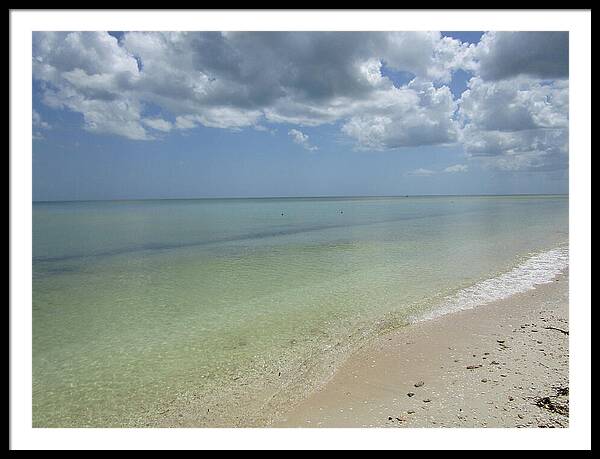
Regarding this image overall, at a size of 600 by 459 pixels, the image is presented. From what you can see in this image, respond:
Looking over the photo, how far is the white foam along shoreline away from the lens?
7.95 metres

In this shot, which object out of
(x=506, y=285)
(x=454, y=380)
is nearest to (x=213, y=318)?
(x=454, y=380)

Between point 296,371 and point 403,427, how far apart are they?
70.5 inches

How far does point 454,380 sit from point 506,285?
18.8 ft

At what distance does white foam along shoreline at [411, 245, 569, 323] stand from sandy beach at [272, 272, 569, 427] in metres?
0.93

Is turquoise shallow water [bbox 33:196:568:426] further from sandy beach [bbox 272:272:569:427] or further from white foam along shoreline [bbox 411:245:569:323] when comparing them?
sandy beach [bbox 272:272:569:427]

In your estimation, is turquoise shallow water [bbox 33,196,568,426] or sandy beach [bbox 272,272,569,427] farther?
turquoise shallow water [bbox 33,196,568,426]

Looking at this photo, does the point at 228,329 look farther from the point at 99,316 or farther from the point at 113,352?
the point at 99,316

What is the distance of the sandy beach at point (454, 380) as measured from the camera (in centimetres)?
416

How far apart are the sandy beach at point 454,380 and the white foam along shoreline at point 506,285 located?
3.04 ft

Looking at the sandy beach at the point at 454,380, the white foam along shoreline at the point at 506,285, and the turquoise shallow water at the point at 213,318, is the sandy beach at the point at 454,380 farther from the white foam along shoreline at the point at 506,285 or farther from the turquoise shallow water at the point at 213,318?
the white foam along shoreline at the point at 506,285

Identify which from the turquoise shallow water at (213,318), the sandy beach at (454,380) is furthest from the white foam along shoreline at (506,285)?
the sandy beach at (454,380)

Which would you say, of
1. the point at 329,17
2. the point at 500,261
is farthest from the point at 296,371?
the point at 500,261

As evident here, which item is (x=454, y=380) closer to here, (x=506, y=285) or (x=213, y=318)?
(x=213, y=318)

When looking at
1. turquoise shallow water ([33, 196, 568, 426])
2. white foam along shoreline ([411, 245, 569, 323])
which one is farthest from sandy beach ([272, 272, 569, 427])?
white foam along shoreline ([411, 245, 569, 323])
